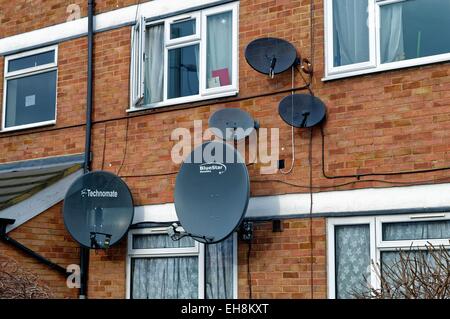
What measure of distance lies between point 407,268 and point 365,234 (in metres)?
1.39

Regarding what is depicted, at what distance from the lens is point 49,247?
11742 millimetres

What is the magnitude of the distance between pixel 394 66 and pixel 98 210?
4.05 metres

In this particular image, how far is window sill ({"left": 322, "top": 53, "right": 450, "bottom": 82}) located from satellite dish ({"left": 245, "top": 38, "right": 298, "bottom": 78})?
48cm

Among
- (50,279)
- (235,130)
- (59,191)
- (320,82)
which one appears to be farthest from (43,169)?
(320,82)

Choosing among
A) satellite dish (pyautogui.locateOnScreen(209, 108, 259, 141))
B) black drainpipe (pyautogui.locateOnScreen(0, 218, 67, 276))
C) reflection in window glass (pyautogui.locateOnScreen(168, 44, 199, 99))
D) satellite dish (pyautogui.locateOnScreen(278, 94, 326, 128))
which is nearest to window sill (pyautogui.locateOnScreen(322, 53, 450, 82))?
satellite dish (pyautogui.locateOnScreen(278, 94, 326, 128))

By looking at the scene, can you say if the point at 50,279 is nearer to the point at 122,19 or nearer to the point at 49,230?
the point at 49,230

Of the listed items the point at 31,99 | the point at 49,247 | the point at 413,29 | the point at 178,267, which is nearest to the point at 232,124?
the point at 178,267

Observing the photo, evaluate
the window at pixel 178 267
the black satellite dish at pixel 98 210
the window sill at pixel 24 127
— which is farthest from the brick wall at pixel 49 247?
the window sill at pixel 24 127

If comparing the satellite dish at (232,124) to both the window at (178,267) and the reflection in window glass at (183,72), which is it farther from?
the window at (178,267)

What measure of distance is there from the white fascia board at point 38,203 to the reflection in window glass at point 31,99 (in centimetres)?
135

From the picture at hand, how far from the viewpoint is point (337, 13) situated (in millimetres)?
10445

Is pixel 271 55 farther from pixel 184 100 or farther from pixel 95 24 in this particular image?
pixel 95 24

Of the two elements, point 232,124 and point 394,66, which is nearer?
point 394,66

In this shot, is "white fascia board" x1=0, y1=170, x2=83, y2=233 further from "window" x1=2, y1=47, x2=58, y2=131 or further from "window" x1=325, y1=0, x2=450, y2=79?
"window" x1=325, y1=0, x2=450, y2=79
